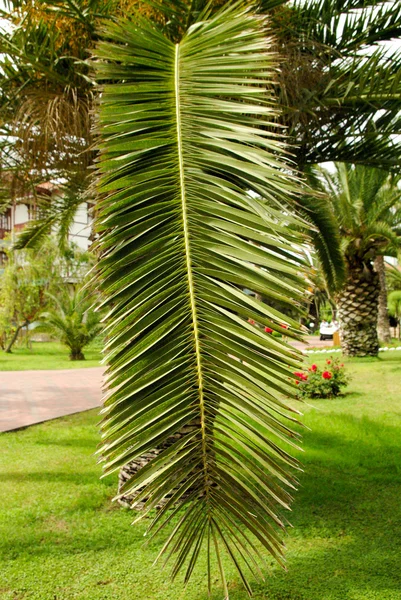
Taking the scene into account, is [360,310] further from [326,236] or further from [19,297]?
[19,297]

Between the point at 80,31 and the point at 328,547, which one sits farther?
the point at 80,31

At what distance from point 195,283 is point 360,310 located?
12.9 metres

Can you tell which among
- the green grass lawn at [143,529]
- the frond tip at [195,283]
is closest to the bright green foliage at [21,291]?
the green grass lawn at [143,529]

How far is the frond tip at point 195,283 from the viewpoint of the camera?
58.0 inches

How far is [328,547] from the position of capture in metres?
3.62

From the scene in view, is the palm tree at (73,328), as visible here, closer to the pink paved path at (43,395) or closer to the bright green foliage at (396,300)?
the pink paved path at (43,395)

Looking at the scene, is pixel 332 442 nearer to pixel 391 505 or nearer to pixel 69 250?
pixel 391 505

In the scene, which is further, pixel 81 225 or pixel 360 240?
pixel 81 225

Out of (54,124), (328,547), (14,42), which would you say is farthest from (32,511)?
(14,42)

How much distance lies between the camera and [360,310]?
553 inches

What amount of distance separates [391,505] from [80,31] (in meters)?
4.49

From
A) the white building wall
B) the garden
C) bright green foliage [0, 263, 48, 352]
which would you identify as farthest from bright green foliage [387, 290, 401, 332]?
the garden

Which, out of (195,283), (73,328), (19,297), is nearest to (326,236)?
(195,283)

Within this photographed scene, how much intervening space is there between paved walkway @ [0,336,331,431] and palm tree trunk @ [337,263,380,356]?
6.16 m
